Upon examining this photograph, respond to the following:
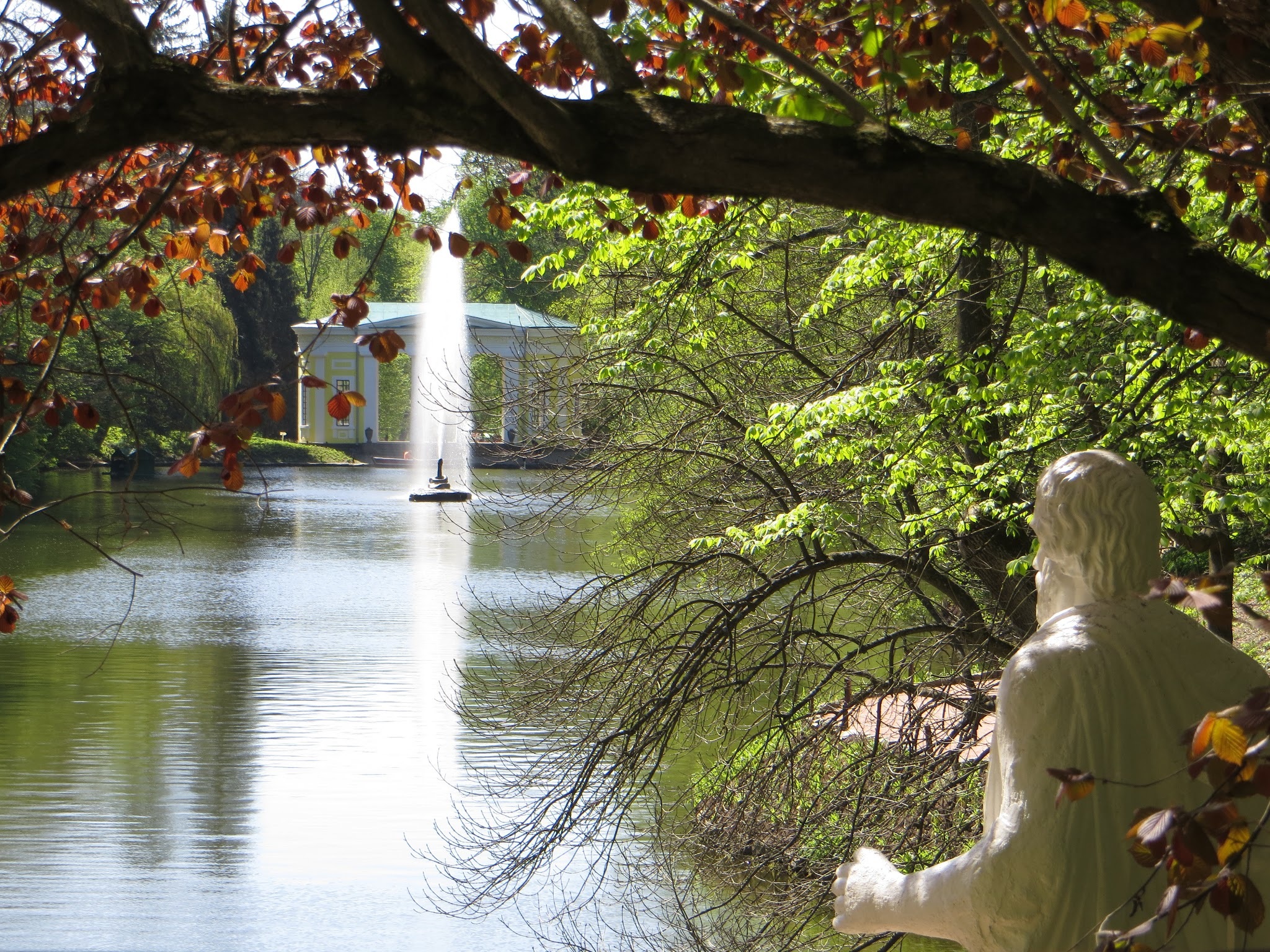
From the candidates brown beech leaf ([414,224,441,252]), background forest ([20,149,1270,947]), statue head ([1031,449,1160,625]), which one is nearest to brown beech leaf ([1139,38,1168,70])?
statue head ([1031,449,1160,625])

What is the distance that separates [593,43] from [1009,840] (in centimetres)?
152

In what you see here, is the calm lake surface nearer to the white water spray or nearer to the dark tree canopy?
the dark tree canopy

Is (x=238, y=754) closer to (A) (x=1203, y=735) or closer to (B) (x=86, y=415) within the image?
(B) (x=86, y=415)

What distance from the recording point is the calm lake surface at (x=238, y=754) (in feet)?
36.0

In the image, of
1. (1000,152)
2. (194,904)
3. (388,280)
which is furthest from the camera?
(388,280)

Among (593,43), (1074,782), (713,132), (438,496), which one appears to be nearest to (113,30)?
(593,43)

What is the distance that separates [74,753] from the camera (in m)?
15.1

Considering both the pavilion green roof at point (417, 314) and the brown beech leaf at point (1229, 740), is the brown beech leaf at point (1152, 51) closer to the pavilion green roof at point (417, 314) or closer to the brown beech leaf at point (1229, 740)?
the brown beech leaf at point (1229, 740)

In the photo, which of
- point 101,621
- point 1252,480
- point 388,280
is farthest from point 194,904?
point 388,280

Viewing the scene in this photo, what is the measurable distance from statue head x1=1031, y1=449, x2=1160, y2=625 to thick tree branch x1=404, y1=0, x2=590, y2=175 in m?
0.93

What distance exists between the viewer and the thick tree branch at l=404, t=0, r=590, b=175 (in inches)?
91.1

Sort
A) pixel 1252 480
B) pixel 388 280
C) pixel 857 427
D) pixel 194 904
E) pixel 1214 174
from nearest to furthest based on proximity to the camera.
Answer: pixel 1214 174, pixel 1252 480, pixel 857 427, pixel 194 904, pixel 388 280

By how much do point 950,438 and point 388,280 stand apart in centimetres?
7841

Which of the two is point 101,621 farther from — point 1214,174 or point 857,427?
point 1214,174
